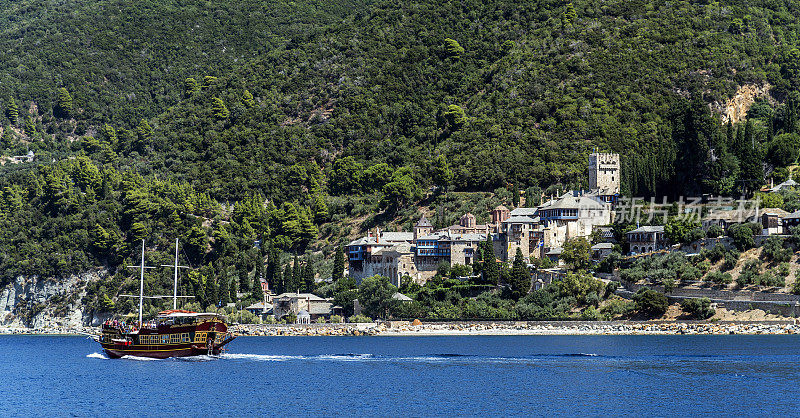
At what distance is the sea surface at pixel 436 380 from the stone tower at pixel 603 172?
112 ft

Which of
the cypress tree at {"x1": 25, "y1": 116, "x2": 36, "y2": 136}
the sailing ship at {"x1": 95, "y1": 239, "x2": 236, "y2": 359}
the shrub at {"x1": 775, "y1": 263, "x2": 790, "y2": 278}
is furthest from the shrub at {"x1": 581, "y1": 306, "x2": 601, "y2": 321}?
the cypress tree at {"x1": 25, "y1": 116, "x2": 36, "y2": 136}

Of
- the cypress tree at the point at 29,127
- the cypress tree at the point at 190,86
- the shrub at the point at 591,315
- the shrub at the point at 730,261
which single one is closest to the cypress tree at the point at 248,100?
the cypress tree at the point at 190,86

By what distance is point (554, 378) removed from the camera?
6103 cm

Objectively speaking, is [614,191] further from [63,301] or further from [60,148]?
[60,148]

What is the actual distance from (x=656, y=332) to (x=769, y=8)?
87.2 m

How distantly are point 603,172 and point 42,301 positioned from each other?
57898 mm

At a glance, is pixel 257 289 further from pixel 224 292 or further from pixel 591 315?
pixel 591 315

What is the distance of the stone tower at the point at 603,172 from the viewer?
11662 cm

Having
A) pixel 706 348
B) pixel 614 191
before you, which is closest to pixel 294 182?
pixel 614 191

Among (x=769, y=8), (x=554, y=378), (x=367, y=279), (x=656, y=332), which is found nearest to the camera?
(x=554, y=378)

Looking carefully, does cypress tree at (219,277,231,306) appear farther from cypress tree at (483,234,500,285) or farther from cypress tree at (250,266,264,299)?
cypress tree at (483,234,500,285)

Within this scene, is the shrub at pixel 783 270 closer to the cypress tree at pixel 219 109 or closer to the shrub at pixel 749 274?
the shrub at pixel 749 274

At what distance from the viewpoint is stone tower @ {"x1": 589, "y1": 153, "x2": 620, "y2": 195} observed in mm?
116625

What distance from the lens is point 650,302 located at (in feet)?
287
